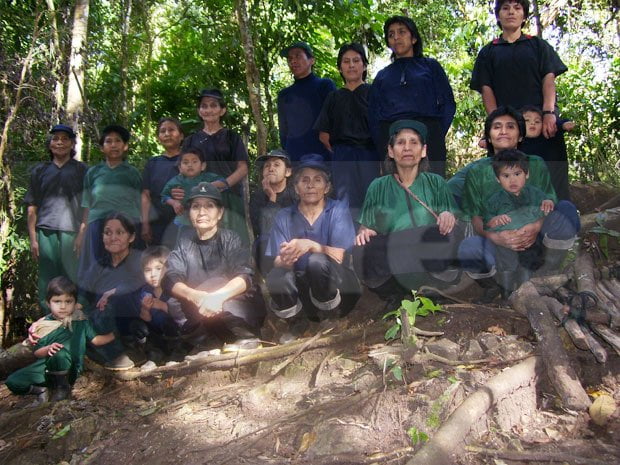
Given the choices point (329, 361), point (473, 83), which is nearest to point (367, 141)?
point (473, 83)

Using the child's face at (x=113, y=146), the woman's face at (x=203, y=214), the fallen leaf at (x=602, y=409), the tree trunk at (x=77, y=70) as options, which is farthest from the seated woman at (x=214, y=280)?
the tree trunk at (x=77, y=70)

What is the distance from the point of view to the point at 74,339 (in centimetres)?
438

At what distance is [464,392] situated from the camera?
9.65 feet

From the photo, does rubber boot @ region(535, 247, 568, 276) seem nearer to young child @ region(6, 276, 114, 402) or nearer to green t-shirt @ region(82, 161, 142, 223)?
young child @ region(6, 276, 114, 402)

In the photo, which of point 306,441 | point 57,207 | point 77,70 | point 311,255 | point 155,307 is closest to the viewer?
point 306,441

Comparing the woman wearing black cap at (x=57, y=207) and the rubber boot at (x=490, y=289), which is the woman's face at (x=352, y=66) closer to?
the rubber boot at (x=490, y=289)

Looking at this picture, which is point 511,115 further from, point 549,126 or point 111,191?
point 111,191

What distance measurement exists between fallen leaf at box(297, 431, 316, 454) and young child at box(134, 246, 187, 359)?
6.38 ft

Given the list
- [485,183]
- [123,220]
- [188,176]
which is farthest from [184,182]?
[485,183]

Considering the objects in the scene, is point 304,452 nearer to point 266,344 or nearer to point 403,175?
point 266,344

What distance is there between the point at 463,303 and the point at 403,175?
1052 mm

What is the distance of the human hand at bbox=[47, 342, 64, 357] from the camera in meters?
4.27

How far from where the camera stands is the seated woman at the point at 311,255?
4.14 metres

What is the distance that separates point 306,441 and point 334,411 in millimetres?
242
